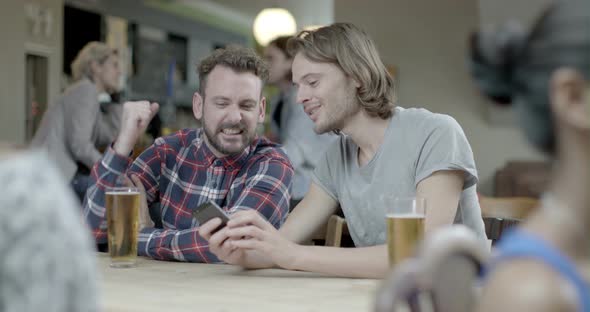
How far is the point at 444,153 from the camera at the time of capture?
1.90 metres

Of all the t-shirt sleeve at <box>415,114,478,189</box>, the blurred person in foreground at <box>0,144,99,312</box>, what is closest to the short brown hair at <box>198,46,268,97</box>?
the t-shirt sleeve at <box>415,114,478,189</box>

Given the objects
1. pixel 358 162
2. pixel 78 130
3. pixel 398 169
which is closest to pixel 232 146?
pixel 358 162

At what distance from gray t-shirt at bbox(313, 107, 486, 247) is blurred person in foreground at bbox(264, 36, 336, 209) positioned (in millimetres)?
1632

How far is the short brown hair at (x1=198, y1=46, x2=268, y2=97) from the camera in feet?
7.86

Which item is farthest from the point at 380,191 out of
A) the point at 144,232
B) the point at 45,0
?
the point at 45,0

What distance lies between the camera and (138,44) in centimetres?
993

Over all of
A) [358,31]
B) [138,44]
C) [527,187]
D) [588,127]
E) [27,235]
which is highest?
[138,44]

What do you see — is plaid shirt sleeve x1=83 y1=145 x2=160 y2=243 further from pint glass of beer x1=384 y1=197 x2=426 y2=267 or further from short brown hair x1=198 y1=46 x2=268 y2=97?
pint glass of beer x1=384 y1=197 x2=426 y2=267

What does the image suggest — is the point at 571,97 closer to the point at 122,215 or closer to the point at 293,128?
the point at 122,215

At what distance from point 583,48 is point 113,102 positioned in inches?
155

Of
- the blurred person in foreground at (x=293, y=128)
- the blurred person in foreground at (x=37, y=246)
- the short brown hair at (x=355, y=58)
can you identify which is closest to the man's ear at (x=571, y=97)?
the blurred person in foreground at (x=37, y=246)

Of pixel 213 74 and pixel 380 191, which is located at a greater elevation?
pixel 213 74

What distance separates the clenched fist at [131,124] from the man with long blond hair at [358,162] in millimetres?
424

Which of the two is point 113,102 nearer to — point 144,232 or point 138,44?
point 144,232
